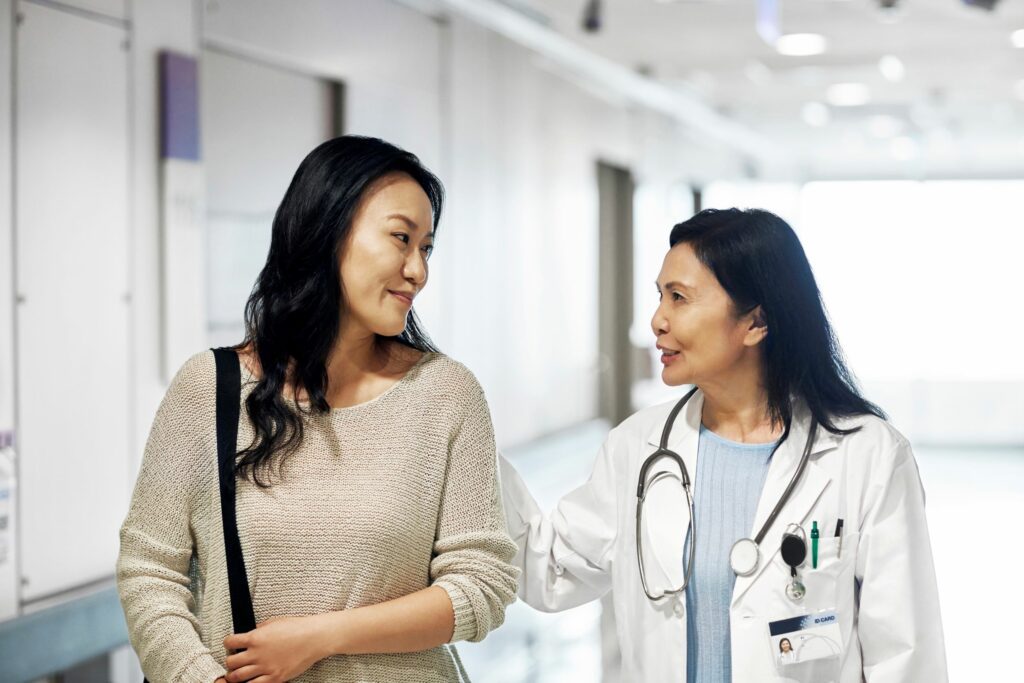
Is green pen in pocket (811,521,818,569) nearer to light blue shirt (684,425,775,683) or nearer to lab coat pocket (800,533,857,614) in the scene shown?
lab coat pocket (800,533,857,614)

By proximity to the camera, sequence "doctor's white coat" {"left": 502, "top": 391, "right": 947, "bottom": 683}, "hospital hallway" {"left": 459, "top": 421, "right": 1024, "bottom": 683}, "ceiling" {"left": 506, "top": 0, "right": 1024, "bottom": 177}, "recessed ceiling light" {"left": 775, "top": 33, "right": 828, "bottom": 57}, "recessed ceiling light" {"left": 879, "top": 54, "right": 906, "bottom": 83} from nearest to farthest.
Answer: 1. "doctor's white coat" {"left": 502, "top": 391, "right": 947, "bottom": 683}
2. "hospital hallway" {"left": 459, "top": 421, "right": 1024, "bottom": 683}
3. "ceiling" {"left": 506, "top": 0, "right": 1024, "bottom": 177}
4. "recessed ceiling light" {"left": 775, "top": 33, "right": 828, "bottom": 57}
5. "recessed ceiling light" {"left": 879, "top": 54, "right": 906, "bottom": 83}

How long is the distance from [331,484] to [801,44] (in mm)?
8519

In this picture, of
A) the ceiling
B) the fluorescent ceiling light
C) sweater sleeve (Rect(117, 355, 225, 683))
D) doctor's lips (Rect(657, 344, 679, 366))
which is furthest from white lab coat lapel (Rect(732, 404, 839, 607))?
the fluorescent ceiling light

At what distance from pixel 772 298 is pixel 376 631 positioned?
908 millimetres

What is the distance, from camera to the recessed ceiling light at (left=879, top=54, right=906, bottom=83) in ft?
33.1

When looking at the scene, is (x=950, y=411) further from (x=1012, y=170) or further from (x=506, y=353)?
(x=506, y=353)

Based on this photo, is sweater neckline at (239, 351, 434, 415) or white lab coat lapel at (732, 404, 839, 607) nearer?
sweater neckline at (239, 351, 434, 415)

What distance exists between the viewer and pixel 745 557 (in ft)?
6.51

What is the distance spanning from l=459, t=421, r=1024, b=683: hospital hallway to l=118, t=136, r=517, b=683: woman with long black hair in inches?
115

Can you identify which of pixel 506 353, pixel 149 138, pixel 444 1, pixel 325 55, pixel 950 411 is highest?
pixel 444 1

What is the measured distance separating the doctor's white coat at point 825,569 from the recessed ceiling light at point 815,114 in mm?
11611

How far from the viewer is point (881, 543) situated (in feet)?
6.41

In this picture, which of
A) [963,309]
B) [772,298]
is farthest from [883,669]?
[963,309]

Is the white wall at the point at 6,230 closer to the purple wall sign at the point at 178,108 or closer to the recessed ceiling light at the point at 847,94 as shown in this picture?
the purple wall sign at the point at 178,108
